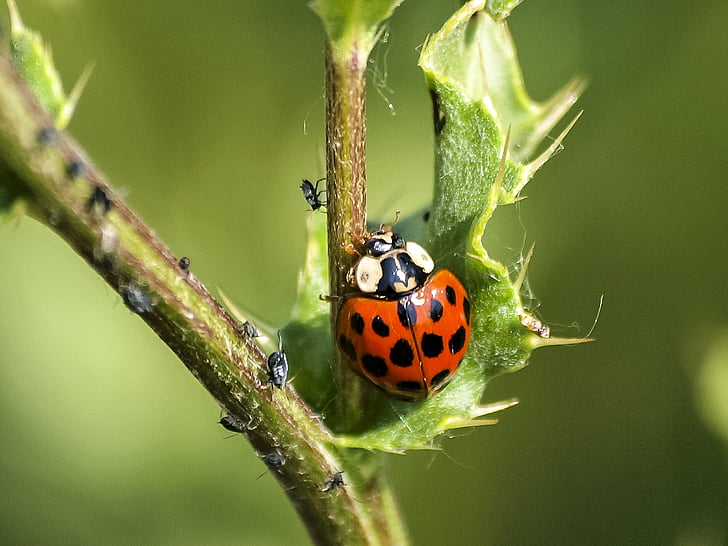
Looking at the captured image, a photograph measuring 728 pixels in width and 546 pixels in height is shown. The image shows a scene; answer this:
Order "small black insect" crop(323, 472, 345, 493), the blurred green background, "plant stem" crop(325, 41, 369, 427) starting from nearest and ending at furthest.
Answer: "plant stem" crop(325, 41, 369, 427) < "small black insect" crop(323, 472, 345, 493) < the blurred green background

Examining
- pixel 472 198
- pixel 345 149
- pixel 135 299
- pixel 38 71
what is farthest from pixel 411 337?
pixel 38 71

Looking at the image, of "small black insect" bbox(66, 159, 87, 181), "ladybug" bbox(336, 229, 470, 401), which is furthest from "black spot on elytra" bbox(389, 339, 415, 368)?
"small black insect" bbox(66, 159, 87, 181)

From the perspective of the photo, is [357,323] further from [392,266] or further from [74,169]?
[74,169]

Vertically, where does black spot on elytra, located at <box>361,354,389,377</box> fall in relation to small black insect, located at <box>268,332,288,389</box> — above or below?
below

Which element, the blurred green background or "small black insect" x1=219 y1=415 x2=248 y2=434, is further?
the blurred green background

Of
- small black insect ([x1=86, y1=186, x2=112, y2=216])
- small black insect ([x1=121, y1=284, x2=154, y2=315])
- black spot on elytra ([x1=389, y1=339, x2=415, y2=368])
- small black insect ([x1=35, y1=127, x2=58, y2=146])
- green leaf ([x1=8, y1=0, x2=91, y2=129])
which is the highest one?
green leaf ([x1=8, y1=0, x2=91, y2=129])

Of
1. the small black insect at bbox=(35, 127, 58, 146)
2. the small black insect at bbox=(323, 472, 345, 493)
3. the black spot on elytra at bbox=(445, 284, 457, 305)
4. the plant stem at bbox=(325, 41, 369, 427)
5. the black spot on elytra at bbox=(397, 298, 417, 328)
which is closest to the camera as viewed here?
the small black insect at bbox=(35, 127, 58, 146)

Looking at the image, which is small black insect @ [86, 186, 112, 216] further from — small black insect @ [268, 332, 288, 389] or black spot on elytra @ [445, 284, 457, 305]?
black spot on elytra @ [445, 284, 457, 305]
